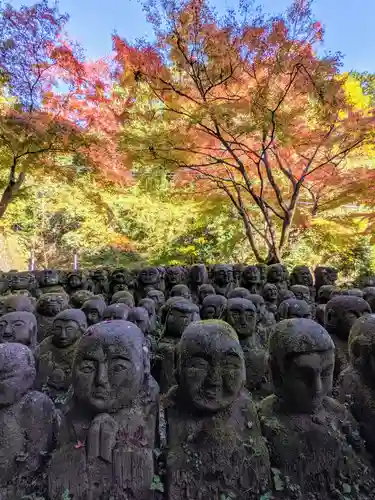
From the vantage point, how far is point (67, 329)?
3.53m

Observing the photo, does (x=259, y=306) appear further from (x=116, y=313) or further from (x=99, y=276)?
(x=99, y=276)

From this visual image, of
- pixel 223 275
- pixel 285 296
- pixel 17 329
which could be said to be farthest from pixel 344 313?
pixel 223 275

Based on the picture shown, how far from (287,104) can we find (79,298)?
5.98 metres

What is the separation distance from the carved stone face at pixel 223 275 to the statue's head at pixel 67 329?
411 cm

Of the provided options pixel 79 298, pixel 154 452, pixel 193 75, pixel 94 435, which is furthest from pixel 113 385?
pixel 193 75

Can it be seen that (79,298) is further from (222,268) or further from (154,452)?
(154,452)

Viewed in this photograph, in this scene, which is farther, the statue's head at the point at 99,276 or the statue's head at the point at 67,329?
the statue's head at the point at 99,276

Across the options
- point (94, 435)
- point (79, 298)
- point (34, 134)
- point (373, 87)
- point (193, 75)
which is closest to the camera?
point (94, 435)

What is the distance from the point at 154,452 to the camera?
2104 millimetres

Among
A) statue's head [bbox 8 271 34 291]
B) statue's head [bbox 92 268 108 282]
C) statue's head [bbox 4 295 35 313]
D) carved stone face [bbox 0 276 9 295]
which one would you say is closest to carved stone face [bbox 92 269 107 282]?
statue's head [bbox 92 268 108 282]

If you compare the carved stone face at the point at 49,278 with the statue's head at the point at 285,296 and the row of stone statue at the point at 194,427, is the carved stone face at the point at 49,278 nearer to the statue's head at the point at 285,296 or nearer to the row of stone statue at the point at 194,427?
the statue's head at the point at 285,296

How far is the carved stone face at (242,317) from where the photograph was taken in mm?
3852

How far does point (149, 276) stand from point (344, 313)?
4190mm

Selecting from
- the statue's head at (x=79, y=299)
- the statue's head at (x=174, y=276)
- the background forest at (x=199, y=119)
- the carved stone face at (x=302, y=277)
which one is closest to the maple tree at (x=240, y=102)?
the background forest at (x=199, y=119)
